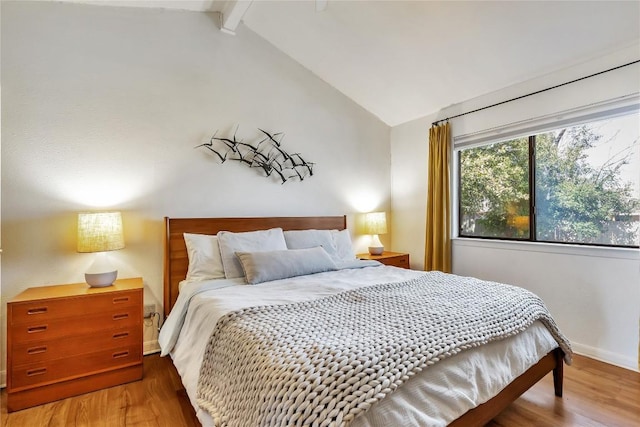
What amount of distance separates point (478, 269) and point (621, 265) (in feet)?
3.69

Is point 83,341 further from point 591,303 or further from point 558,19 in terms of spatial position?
point 558,19

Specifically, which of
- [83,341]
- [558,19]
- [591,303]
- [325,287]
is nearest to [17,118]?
[83,341]

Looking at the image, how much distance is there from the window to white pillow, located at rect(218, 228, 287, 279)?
214cm

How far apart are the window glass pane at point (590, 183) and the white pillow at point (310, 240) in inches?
74.8

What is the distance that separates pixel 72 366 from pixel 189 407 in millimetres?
823

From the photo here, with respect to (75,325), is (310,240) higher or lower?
higher

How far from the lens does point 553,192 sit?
286 cm

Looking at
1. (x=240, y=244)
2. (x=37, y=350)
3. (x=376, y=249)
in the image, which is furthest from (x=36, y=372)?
Answer: (x=376, y=249)

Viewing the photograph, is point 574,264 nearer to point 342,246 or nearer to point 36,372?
point 342,246

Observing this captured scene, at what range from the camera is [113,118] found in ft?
8.43

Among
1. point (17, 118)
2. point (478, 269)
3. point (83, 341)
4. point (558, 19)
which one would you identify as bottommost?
point (83, 341)

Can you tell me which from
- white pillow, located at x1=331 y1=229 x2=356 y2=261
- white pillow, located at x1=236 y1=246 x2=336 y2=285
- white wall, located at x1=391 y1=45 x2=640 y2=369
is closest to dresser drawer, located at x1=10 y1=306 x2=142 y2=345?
white pillow, located at x1=236 y1=246 x2=336 y2=285

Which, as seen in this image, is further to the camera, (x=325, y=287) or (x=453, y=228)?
(x=453, y=228)

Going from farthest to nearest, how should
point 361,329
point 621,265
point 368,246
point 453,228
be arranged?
point 368,246
point 453,228
point 621,265
point 361,329
